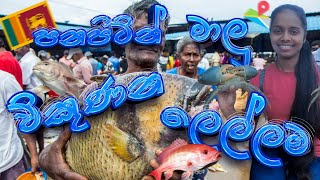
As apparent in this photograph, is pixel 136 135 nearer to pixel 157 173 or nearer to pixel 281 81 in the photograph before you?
pixel 157 173

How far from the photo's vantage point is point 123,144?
1.60 meters

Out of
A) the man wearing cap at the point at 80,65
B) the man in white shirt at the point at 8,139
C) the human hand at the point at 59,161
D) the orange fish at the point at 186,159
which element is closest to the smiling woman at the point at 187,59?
the man wearing cap at the point at 80,65

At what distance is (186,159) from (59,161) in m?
0.62

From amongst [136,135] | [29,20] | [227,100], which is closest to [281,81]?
[227,100]

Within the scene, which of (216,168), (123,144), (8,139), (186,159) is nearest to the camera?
(186,159)

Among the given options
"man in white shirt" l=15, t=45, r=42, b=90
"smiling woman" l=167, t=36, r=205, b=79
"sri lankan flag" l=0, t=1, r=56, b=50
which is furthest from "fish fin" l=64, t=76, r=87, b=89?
"man in white shirt" l=15, t=45, r=42, b=90

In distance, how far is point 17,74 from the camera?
3.82 metres

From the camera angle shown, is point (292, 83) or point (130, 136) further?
point (292, 83)

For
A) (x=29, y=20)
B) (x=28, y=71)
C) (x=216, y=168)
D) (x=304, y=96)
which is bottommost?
(x=28, y=71)

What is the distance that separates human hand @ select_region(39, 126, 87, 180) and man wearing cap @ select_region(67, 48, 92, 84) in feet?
1.06

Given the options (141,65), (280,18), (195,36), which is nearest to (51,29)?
(141,65)

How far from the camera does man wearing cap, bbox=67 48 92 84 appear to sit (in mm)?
1938

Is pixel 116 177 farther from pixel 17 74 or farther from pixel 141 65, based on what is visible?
pixel 17 74

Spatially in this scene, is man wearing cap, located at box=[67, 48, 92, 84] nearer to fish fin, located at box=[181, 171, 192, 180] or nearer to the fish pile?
the fish pile
